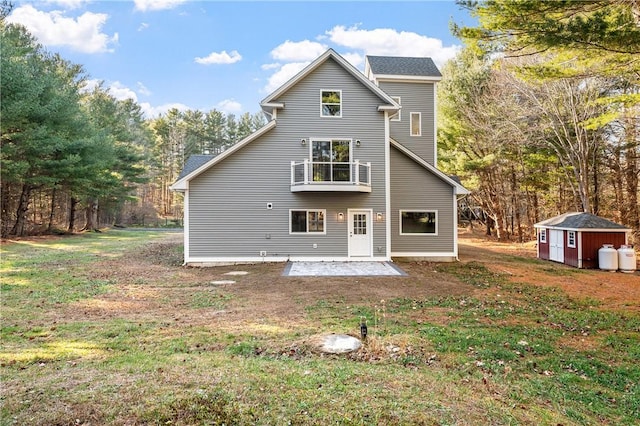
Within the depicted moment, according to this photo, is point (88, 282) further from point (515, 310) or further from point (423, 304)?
point (515, 310)

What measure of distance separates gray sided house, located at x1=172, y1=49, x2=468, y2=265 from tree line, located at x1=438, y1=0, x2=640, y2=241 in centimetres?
482

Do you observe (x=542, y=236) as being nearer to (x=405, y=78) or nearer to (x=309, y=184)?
(x=405, y=78)

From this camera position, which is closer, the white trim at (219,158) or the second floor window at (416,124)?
the white trim at (219,158)

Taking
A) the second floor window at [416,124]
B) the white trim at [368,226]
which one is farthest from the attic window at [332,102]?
the second floor window at [416,124]

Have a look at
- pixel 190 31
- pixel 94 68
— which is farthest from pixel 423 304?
pixel 94 68

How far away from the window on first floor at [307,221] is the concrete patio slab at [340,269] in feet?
4.25

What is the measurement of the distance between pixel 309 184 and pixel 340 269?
10.8 feet

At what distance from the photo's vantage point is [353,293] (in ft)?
27.2

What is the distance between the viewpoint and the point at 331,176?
509 inches

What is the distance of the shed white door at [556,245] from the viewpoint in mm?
14352

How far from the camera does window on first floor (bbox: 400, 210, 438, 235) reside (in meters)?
14.0

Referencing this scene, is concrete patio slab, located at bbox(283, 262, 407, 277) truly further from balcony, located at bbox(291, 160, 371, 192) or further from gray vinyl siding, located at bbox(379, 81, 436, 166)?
gray vinyl siding, located at bbox(379, 81, 436, 166)

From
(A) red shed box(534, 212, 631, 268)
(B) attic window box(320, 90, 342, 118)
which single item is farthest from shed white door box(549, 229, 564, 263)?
(B) attic window box(320, 90, 342, 118)

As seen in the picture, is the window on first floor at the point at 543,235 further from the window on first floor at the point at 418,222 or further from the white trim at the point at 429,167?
the window on first floor at the point at 418,222
